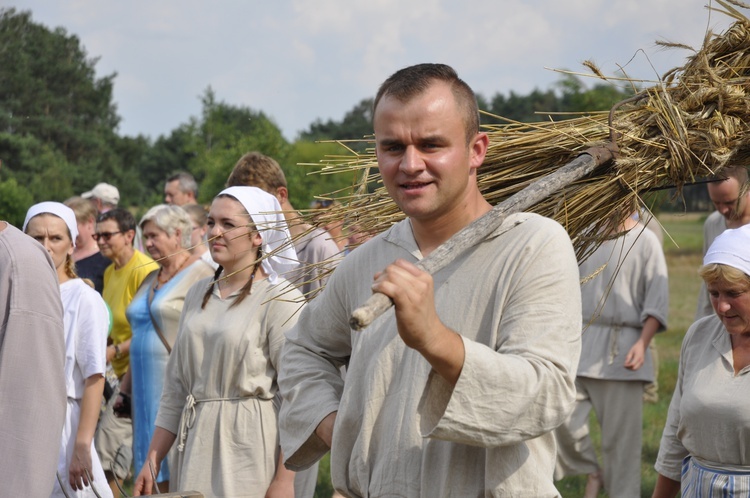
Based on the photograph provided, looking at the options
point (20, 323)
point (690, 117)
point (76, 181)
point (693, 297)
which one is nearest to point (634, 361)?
point (690, 117)

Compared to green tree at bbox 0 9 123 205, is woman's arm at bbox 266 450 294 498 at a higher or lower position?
lower

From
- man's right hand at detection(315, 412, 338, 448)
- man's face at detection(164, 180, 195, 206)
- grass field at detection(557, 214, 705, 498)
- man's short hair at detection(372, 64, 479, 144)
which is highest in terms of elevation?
man's short hair at detection(372, 64, 479, 144)

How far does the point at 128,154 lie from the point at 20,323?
5170 centimetres

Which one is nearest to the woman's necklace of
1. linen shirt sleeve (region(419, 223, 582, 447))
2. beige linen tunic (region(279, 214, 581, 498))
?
beige linen tunic (region(279, 214, 581, 498))

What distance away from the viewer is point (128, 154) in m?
53.6

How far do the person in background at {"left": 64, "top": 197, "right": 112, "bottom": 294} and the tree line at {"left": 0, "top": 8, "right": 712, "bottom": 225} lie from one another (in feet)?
43.4

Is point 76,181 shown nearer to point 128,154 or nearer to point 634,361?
point 128,154

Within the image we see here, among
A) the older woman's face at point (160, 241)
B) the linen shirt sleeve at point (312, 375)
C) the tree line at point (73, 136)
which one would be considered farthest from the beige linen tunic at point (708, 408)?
the tree line at point (73, 136)

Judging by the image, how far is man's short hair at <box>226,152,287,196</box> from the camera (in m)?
6.07

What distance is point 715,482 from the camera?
4062 mm

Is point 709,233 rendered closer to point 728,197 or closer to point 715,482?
point 728,197

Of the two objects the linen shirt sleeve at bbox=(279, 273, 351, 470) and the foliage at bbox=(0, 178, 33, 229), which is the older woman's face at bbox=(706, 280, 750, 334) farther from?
the foliage at bbox=(0, 178, 33, 229)

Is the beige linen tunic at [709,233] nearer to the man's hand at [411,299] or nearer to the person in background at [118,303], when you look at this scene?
the person in background at [118,303]

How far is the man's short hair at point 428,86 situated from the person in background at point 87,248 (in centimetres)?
608
